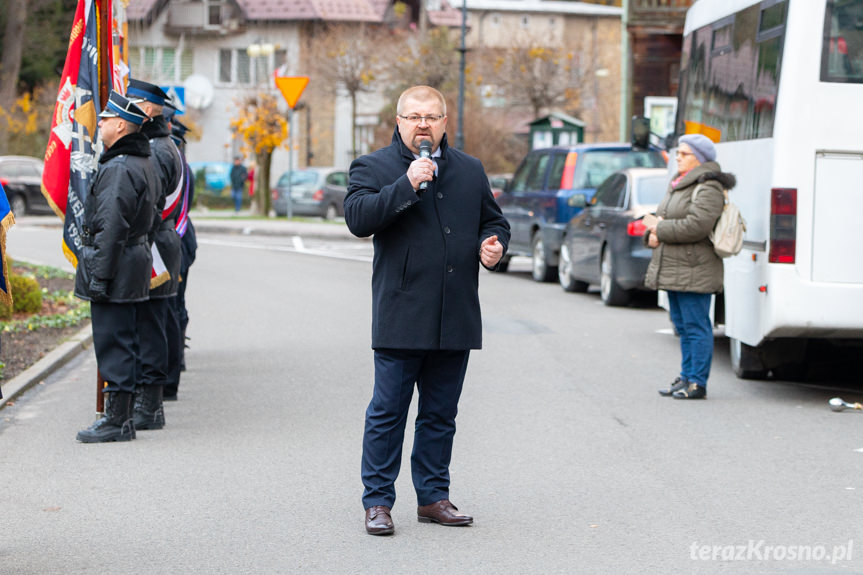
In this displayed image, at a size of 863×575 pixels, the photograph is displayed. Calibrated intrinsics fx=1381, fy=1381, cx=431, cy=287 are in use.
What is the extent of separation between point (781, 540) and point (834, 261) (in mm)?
3760

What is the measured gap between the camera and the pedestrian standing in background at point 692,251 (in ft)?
31.3

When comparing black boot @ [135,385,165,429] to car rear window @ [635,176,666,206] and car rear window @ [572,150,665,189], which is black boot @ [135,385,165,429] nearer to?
car rear window @ [635,176,666,206]

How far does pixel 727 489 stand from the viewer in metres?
6.75

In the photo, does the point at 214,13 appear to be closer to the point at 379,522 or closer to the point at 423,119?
the point at 423,119

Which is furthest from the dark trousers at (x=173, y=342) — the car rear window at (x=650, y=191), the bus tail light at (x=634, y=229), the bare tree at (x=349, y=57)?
the bare tree at (x=349, y=57)

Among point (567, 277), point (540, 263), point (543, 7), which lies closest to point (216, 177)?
point (543, 7)

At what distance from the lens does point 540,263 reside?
1941cm

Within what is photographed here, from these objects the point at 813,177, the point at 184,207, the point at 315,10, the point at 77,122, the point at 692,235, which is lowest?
the point at 692,235

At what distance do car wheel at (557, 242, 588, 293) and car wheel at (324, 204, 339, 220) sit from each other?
23.7 metres

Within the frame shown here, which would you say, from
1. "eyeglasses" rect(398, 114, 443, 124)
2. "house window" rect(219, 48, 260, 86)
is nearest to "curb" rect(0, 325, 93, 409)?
"eyeglasses" rect(398, 114, 443, 124)

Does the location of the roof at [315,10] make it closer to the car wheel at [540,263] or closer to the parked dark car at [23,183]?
the parked dark car at [23,183]

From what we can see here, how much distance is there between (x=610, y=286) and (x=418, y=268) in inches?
408

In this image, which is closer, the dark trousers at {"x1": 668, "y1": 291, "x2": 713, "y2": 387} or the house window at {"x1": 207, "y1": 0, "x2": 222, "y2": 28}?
the dark trousers at {"x1": 668, "y1": 291, "x2": 713, "y2": 387}

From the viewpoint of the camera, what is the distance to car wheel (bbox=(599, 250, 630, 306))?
51.9 ft
